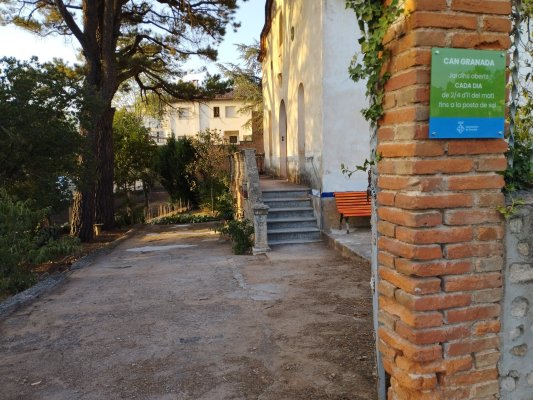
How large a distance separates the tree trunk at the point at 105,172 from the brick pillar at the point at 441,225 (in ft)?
47.8

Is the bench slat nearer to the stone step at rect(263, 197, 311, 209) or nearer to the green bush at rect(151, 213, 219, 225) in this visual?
the stone step at rect(263, 197, 311, 209)

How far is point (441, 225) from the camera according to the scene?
7.00 ft

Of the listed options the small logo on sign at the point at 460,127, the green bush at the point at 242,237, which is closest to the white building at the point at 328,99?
the green bush at the point at 242,237

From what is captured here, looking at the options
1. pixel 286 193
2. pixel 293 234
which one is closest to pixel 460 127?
pixel 293 234

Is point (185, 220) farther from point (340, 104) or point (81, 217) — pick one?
point (340, 104)

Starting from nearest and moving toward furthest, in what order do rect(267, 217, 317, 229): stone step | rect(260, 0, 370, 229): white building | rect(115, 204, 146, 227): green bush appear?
1. rect(260, 0, 370, 229): white building
2. rect(267, 217, 317, 229): stone step
3. rect(115, 204, 146, 227): green bush

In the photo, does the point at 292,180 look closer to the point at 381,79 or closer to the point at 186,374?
the point at 186,374

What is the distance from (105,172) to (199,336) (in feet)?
42.1

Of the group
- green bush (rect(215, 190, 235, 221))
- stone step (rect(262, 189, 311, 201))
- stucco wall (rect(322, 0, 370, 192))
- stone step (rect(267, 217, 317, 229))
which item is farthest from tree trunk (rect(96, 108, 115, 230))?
stucco wall (rect(322, 0, 370, 192))

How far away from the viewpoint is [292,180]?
12656 millimetres

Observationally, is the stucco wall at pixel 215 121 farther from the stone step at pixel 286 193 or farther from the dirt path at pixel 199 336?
the dirt path at pixel 199 336

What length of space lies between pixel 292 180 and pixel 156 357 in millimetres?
9237

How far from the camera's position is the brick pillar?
6.87 ft

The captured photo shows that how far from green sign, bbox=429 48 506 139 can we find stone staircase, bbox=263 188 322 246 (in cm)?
703
